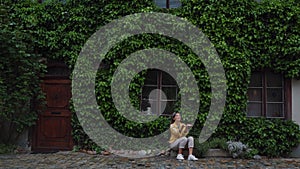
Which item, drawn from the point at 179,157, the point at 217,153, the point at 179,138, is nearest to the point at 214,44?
the point at 179,138

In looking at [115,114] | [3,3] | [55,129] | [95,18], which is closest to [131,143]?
[115,114]

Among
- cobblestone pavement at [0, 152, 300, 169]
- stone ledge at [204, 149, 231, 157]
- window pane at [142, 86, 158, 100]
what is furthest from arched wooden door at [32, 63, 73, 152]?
stone ledge at [204, 149, 231, 157]

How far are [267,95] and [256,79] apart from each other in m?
0.52

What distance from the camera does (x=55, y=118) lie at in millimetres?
8531

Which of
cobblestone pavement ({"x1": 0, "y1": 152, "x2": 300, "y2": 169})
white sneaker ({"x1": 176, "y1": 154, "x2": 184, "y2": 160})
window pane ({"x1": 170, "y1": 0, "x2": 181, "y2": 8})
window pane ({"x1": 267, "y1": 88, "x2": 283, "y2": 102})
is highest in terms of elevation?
window pane ({"x1": 170, "y1": 0, "x2": 181, "y2": 8})

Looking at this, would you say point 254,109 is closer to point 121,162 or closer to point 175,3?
point 175,3

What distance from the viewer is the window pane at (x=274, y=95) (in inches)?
329

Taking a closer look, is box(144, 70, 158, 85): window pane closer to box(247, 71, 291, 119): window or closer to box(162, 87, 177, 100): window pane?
box(162, 87, 177, 100): window pane

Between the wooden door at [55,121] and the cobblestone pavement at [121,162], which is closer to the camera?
the cobblestone pavement at [121,162]

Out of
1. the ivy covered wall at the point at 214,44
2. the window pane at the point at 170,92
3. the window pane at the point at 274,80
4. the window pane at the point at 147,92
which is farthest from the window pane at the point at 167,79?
the window pane at the point at 274,80

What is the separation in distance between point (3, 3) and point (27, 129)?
3.51 m

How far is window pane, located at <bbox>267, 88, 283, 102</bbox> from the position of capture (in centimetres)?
836

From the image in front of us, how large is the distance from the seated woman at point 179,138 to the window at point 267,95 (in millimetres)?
2210

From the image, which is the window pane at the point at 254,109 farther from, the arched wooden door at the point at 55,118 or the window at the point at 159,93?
the arched wooden door at the point at 55,118
